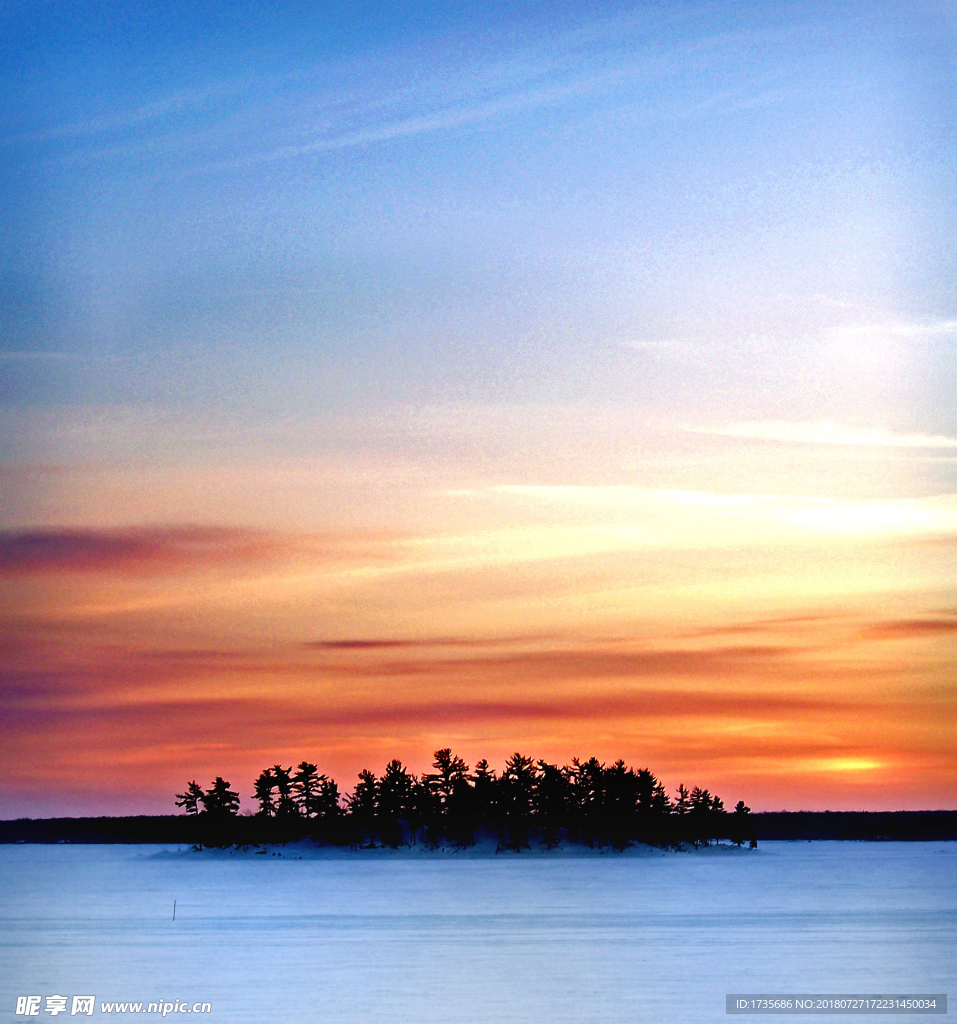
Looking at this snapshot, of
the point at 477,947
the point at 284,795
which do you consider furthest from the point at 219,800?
the point at 477,947

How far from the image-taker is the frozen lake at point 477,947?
29828 millimetres

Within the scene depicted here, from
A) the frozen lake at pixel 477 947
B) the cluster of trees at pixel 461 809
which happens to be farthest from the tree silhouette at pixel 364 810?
the frozen lake at pixel 477 947

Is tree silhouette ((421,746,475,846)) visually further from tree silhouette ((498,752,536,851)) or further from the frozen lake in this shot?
the frozen lake

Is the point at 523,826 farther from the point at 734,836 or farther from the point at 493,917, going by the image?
the point at 493,917

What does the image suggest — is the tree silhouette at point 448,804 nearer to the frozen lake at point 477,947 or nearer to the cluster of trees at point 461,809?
the cluster of trees at point 461,809

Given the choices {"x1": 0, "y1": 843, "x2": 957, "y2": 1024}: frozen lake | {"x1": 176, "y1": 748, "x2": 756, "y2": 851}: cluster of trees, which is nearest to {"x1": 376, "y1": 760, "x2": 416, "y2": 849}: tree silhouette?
{"x1": 176, "y1": 748, "x2": 756, "y2": 851}: cluster of trees

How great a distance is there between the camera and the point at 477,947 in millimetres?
41438

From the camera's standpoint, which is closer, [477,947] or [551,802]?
[477,947]

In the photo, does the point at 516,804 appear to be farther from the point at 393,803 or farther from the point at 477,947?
the point at 477,947

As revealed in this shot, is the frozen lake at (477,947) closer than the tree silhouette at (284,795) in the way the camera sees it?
Yes

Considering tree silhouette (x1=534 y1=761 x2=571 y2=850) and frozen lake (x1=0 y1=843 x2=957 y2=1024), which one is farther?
tree silhouette (x1=534 y1=761 x2=571 y2=850)

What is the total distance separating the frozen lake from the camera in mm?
29828

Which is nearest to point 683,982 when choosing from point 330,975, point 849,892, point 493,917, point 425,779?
point 330,975

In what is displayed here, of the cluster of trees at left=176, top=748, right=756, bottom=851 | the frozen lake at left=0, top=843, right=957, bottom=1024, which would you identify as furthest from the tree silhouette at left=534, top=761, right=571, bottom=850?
the frozen lake at left=0, top=843, right=957, bottom=1024
